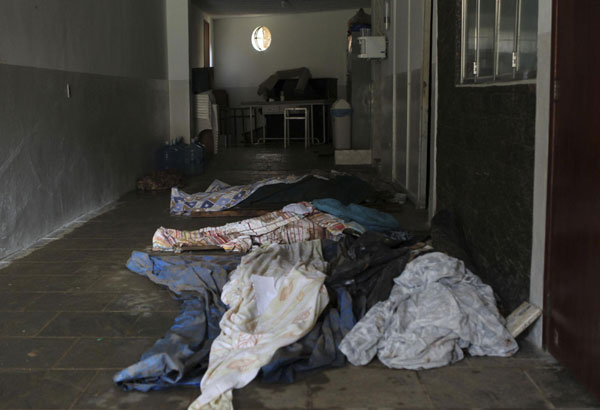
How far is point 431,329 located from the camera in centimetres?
296

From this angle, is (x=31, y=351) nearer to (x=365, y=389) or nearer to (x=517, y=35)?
(x=365, y=389)

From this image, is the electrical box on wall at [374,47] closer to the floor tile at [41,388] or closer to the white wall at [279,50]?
the floor tile at [41,388]

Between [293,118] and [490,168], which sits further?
[293,118]

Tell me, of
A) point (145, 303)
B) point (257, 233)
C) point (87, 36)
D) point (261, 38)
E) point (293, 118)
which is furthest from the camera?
point (261, 38)

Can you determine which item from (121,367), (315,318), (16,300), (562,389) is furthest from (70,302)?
(562,389)

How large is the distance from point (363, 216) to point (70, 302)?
96.8 inches

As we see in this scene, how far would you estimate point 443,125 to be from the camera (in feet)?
16.1

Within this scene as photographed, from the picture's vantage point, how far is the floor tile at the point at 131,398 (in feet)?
8.38

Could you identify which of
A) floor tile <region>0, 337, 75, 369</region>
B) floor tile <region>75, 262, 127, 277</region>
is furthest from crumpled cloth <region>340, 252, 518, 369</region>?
floor tile <region>75, 262, 127, 277</region>

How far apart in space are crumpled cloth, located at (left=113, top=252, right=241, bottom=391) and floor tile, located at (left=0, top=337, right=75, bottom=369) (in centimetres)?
47

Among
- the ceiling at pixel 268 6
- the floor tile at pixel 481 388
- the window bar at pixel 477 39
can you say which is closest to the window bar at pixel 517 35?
the window bar at pixel 477 39

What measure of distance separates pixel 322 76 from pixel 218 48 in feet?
9.34

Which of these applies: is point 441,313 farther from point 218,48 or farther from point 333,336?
point 218,48

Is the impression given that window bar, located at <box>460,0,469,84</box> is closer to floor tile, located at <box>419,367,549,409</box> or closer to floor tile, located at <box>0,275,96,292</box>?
floor tile, located at <box>419,367,549,409</box>
